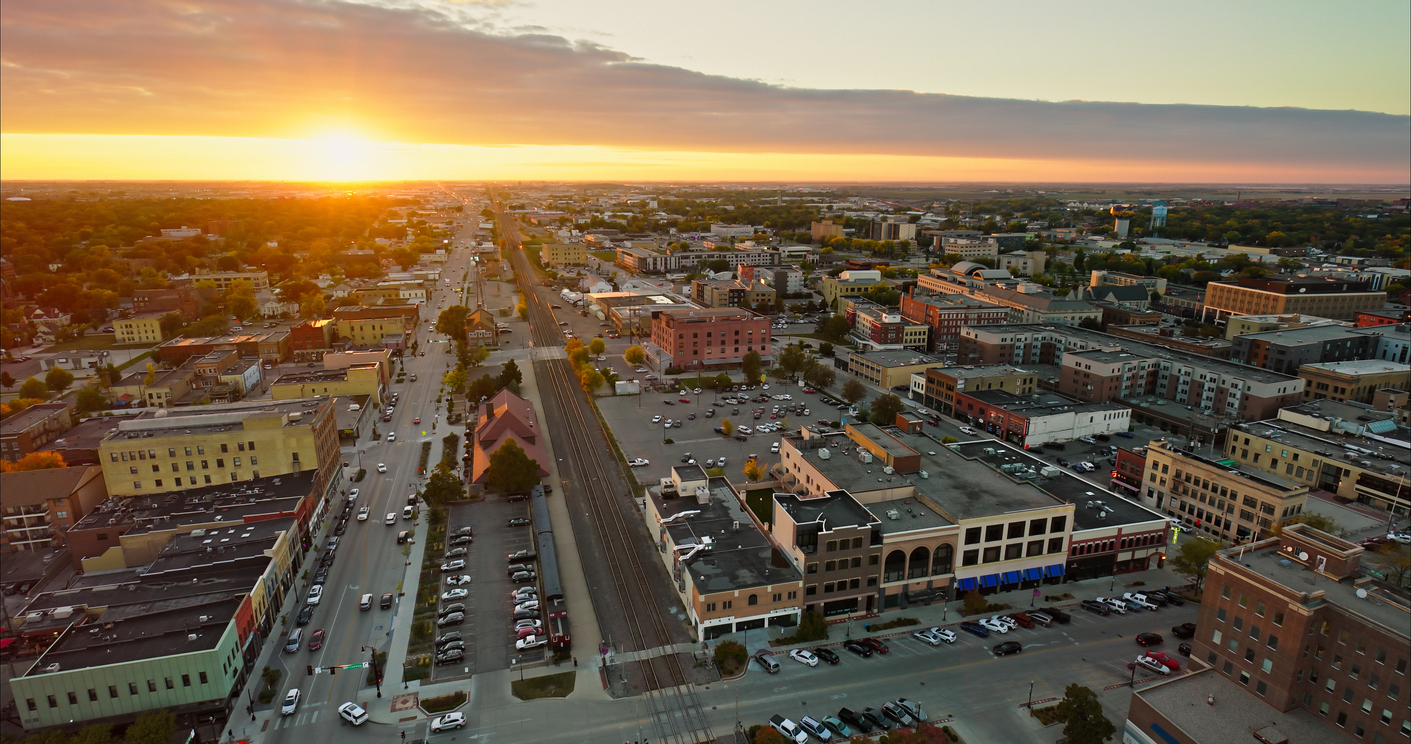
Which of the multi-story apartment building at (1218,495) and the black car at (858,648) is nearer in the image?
the black car at (858,648)

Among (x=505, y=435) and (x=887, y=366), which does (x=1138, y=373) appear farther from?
(x=505, y=435)

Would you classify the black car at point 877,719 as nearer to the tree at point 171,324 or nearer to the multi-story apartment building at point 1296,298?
the multi-story apartment building at point 1296,298

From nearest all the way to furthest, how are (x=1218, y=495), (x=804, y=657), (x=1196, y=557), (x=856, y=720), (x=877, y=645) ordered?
1. (x=856, y=720)
2. (x=804, y=657)
3. (x=877, y=645)
4. (x=1196, y=557)
5. (x=1218, y=495)

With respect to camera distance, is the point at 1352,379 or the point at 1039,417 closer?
the point at 1039,417

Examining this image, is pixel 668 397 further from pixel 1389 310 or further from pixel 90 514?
Answer: pixel 1389 310

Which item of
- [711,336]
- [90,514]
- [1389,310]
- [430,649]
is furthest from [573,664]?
[1389,310]

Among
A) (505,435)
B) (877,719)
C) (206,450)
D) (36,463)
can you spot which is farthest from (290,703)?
(36,463)

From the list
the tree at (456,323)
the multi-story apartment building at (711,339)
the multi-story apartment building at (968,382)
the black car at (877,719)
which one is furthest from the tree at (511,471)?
the tree at (456,323)
